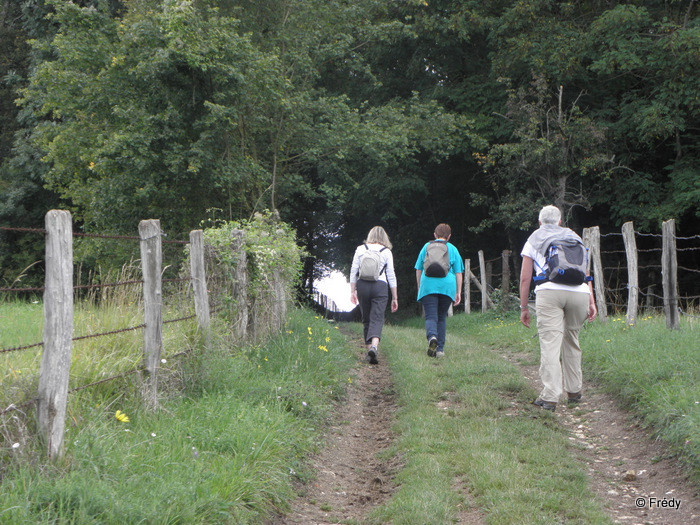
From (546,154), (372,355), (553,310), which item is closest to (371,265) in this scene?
(372,355)

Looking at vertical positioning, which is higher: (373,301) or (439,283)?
(439,283)

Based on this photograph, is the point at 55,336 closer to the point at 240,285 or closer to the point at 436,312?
the point at 240,285

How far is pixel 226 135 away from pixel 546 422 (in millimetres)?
14149

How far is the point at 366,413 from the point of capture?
23.8ft

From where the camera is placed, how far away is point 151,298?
5305mm

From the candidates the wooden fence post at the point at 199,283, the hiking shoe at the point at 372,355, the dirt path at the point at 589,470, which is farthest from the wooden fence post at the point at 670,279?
the wooden fence post at the point at 199,283

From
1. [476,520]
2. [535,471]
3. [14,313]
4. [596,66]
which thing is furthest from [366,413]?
[596,66]

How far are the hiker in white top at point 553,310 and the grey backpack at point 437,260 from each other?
253 centimetres

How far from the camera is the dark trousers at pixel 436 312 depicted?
9531 millimetres

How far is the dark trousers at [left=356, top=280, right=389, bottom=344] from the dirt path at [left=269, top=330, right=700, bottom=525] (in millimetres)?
2146

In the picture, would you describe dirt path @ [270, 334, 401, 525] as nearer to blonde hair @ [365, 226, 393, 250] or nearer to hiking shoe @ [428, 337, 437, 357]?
hiking shoe @ [428, 337, 437, 357]

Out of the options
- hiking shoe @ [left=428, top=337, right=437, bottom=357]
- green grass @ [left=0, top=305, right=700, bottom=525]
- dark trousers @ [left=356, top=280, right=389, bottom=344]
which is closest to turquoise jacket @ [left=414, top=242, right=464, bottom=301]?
dark trousers @ [left=356, top=280, right=389, bottom=344]

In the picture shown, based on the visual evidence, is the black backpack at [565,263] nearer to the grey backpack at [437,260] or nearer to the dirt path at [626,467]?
the dirt path at [626,467]

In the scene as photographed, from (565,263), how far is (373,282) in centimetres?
359
